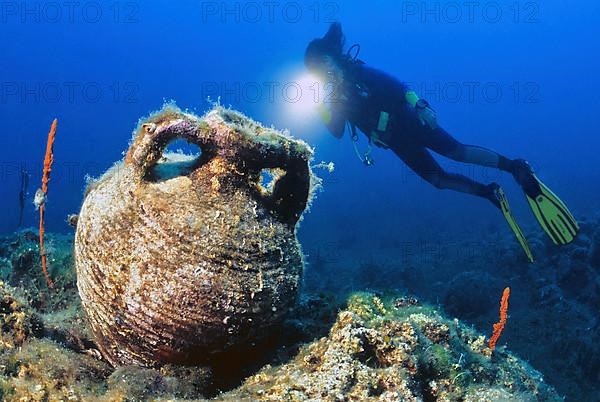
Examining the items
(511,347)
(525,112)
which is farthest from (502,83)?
(511,347)

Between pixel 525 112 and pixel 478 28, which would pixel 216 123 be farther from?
pixel 478 28

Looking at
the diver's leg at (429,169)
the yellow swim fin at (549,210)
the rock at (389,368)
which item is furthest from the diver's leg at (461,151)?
the rock at (389,368)

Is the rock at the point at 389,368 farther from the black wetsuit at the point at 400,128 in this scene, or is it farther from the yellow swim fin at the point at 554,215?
the black wetsuit at the point at 400,128

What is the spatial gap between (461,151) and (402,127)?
1.25m

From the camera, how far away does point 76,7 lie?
109250 millimetres

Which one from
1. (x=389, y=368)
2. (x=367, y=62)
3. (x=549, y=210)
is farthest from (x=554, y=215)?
(x=367, y=62)

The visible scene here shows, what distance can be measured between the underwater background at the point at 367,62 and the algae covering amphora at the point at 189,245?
9069mm

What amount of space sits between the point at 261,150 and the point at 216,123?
326 mm

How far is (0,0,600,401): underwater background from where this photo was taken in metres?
19.6

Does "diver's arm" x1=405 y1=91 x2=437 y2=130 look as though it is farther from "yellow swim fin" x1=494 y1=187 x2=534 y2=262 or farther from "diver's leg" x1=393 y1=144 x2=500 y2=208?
"yellow swim fin" x1=494 y1=187 x2=534 y2=262

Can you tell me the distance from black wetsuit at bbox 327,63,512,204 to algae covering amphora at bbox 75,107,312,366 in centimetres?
576

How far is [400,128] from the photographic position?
7.89m

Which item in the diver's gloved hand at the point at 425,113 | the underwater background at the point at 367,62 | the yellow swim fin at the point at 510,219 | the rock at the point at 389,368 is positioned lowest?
the rock at the point at 389,368

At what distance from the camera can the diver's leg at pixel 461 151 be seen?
295 inches
